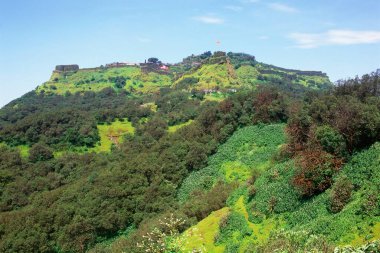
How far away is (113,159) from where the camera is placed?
86.5 metres

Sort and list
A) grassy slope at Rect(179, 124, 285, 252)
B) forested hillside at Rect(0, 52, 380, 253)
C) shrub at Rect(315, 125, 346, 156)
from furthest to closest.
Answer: grassy slope at Rect(179, 124, 285, 252)
shrub at Rect(315, 125, 346, 156)
forested hillside at Rect(0, 52, 380, 253)

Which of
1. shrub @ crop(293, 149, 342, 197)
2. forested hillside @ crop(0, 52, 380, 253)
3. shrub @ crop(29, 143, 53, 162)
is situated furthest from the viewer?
shrub @ crop(29, 143, 53, 162)

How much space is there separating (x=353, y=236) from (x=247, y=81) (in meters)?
154

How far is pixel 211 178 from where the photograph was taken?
5725 cm

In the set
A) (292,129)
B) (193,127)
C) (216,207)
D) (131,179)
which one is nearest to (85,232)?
(131,179)

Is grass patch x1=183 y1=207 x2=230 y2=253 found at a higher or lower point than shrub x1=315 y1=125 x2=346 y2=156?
lower

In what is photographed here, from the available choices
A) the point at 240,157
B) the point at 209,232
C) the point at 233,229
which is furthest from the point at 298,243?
the point at 240,157

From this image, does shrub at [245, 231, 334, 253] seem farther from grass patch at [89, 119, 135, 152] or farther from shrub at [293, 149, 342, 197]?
grass patch at [89, 119, 135, 152]

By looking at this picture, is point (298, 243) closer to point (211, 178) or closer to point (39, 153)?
point (211, 178)

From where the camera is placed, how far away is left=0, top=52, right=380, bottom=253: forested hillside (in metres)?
27.7

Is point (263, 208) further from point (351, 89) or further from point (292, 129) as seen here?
point (351, 89)

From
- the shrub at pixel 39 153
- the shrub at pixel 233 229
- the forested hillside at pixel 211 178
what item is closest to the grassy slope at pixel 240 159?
the forested hillside at pixel 211 178

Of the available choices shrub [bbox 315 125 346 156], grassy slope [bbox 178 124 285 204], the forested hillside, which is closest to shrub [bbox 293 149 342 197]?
the forested hillside

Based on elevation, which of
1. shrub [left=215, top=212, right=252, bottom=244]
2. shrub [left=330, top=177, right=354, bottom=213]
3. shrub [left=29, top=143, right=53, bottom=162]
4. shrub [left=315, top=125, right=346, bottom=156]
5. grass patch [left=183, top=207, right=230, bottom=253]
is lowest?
grass patch [left=183, top=207, right=230, bottom=253]
